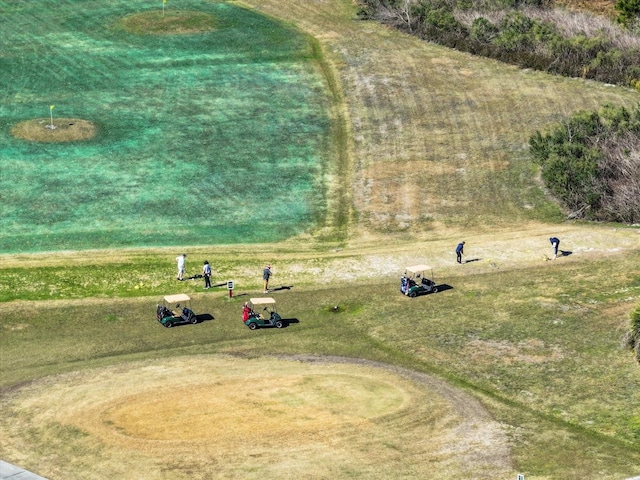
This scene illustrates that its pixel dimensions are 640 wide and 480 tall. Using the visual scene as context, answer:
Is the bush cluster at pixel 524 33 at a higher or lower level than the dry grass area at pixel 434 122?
higher

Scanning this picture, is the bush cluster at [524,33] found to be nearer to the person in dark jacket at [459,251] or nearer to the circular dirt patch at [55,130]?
the circular dirt patch at [55,130]

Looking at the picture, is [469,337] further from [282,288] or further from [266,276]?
[266,276]

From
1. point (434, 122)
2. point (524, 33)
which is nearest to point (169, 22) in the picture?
point (434, 122)

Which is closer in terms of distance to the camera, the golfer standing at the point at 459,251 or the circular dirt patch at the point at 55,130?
the golfer standing at the point at 459,251

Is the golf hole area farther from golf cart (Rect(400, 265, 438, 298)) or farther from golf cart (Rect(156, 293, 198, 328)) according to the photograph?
golf cart (Rect(400, 265, 438, 298))

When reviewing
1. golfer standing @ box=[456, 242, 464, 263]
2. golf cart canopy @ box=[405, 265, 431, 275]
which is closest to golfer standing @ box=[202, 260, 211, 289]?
golf cart canopy @ box=[405, 265, 431, 275]

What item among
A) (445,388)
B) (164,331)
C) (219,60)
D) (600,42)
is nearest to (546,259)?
(445,388)

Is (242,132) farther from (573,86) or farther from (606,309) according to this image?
(606,309)

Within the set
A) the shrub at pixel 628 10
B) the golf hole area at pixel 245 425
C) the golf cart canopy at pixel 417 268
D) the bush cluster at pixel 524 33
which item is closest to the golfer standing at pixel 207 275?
the golf hole area at pixel 245 425
